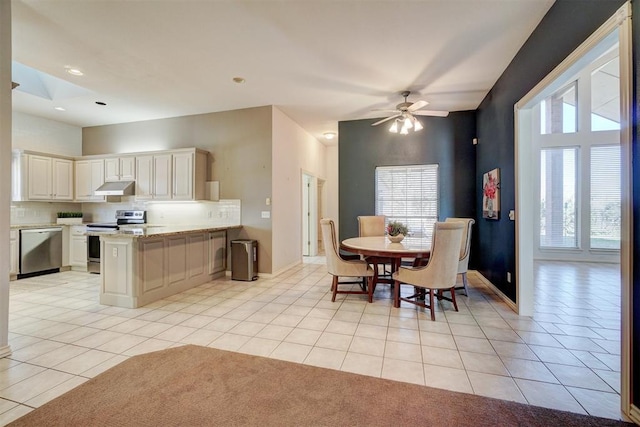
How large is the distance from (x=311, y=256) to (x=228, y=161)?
3.16 m

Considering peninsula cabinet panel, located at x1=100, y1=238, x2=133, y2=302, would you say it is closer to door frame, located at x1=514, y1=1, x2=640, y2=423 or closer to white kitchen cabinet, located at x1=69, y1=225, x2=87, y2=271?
white kitchen cabinet, located at x1=69, y1=225, x2=87, y2=271

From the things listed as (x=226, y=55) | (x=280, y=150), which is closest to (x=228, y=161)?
(x=280, y=150)

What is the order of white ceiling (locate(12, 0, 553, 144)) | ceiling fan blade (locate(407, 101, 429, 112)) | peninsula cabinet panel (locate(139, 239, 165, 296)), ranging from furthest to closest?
ceiling fan blade (locate(407, 101, 429, 112)) < peninsula cabinet panel (locate(139, 239, 165, 296)) < white ceiling (locate(12, 0, 553, 144))

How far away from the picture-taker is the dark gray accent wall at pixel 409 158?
205 inches

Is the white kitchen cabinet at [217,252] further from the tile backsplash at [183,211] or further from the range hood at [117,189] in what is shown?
the range hood at [117,189]

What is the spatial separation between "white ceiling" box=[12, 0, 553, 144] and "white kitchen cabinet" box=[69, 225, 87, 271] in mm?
2221

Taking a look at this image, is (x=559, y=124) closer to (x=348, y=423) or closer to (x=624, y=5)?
(x=624, y=5)

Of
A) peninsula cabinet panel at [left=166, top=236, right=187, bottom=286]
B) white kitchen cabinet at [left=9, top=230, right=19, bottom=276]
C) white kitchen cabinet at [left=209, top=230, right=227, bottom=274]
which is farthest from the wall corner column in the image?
white kitchen cabinet at [left=9, top=230, right=19, bottom=276]

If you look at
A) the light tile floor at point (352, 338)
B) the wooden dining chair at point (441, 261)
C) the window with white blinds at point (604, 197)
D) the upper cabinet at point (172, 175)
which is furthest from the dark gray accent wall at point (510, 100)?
the upper cabinet at point (172, 175)

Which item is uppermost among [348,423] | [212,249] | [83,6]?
[83,6]

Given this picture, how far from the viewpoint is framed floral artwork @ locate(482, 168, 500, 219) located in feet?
12.6

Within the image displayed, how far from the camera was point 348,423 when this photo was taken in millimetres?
1556

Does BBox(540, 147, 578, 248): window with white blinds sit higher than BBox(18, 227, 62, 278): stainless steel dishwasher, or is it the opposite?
BBox(540, 147, 578, 248): window with white blinds

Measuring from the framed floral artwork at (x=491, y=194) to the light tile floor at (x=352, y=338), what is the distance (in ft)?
3.79
